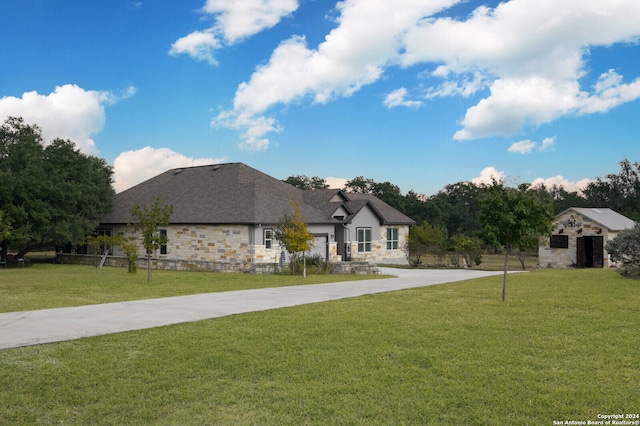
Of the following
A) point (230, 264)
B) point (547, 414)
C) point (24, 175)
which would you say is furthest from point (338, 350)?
point (24, 175)

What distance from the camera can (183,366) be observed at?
26.7ft

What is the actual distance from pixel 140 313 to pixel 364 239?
91.2ft

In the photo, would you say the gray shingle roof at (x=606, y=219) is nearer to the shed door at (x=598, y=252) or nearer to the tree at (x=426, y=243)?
the shed door at (x=598, y=252)

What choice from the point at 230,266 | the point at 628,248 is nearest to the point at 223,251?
the point at 230,266

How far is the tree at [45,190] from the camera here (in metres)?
31.8

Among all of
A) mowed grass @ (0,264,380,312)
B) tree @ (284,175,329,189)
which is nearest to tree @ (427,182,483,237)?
Result: tree @ (284,175,329,189)

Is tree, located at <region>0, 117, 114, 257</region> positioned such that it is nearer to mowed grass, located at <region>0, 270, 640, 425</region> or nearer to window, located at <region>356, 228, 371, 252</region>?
window, located at <region>356, 228, 371, 252</region>

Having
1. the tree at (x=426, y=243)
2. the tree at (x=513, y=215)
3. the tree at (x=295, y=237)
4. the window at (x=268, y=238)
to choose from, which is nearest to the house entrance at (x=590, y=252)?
the tree at (x=426, y=243)

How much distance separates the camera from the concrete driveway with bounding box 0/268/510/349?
10.7 m

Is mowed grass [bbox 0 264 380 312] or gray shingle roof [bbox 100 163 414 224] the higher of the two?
gray shingle roof [bbox 100 163 414 224]

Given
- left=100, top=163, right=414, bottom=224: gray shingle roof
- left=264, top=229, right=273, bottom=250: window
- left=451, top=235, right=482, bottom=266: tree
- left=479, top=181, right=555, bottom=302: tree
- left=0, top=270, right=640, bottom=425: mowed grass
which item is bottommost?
left=0, top=270, right=640, bottom=425: mowed grass

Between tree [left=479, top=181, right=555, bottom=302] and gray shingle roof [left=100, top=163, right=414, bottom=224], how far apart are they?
16.5 m

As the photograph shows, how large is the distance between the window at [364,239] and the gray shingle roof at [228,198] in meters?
1.75

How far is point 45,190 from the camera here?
107ft
